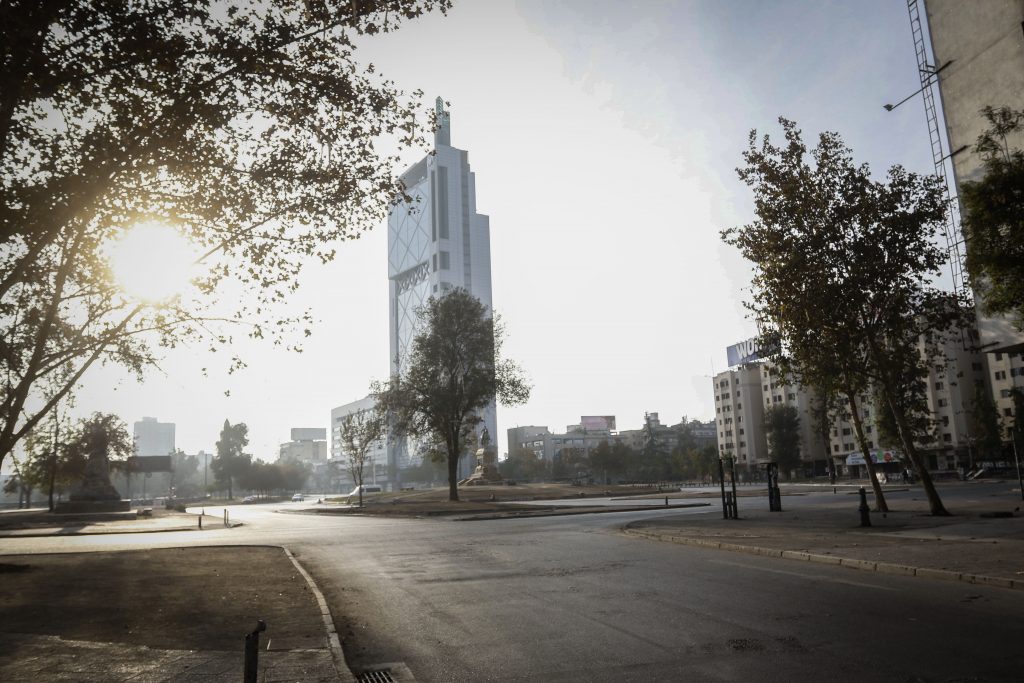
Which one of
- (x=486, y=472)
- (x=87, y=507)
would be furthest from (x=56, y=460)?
(x=486, y=472)

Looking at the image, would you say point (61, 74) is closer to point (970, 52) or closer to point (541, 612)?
point (541, 612)

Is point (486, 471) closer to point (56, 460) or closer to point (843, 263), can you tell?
point (56, 460)

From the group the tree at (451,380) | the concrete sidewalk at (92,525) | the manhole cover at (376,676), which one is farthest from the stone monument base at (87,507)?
the manhole cover at (376,676)

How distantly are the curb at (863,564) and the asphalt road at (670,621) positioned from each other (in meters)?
0.33

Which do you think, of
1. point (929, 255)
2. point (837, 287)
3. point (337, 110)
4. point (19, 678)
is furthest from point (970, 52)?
point (19, 678)

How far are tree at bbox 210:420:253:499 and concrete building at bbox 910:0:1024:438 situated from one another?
425ft

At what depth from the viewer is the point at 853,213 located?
22.2 m

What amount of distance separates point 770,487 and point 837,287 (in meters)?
9.82

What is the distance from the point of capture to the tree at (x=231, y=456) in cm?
13412

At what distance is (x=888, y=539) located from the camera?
1512 centimetres

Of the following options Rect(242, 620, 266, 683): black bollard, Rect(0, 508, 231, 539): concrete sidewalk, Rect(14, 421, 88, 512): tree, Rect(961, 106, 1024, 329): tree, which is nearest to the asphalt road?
Rect(242, 620, 266, 683): black bollard

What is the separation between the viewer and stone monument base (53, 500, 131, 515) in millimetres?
52500

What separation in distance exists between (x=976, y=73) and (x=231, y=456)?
139m

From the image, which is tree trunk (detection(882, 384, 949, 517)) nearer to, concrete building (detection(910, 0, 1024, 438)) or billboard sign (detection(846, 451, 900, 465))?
concrete building (detection(910, 0, 1024, 438))
